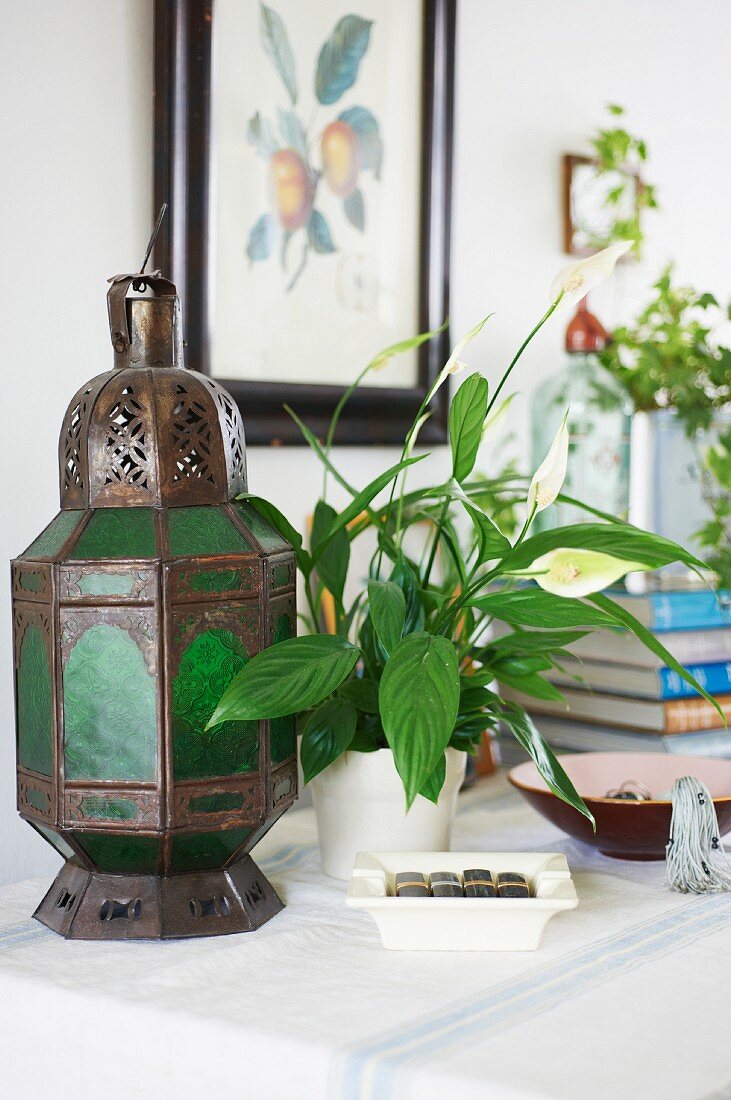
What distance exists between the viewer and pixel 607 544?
35.2 inches

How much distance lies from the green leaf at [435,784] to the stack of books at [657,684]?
41cm

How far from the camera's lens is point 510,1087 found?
0.62 meters

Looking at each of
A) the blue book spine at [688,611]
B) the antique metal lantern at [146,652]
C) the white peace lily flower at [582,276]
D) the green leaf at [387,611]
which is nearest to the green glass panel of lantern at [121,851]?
the antique metal lantern at [146,652]

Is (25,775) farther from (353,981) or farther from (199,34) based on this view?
(199,34)

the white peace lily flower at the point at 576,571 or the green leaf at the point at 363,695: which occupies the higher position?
the white peace lily flower at the point at 576,571

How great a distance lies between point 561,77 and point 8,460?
0.95 meters

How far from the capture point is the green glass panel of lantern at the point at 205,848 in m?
0.83

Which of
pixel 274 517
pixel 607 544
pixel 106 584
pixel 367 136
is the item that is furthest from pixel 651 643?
pixel 367 136

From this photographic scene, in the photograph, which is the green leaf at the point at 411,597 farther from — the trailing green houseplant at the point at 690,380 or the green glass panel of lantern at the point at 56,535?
the trailing green houseplant at the point at 690,380

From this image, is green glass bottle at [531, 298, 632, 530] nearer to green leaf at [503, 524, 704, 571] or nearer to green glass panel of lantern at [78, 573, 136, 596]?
green leaf at [503, 524, 704, 571]

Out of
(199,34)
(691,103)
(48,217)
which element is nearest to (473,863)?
(48,217)

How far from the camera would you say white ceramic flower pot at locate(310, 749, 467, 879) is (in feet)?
3.20

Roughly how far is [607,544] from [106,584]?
1.13 ft

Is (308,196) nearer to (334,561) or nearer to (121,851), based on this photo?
(334,561)
